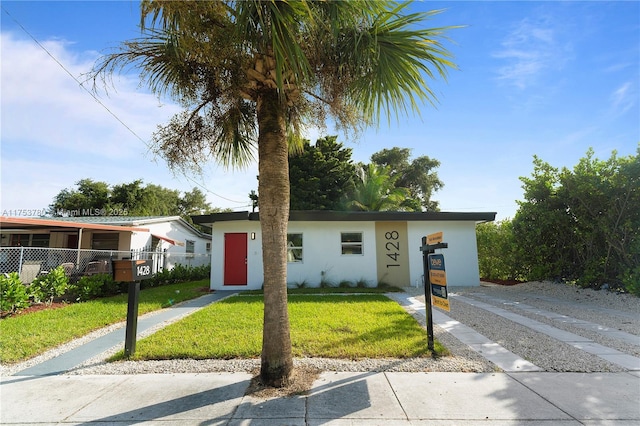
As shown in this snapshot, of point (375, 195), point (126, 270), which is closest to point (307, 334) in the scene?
point (126, 270)

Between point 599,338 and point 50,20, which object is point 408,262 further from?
point 50,20

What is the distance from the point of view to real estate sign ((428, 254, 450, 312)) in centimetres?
470

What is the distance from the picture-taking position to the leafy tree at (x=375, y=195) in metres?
23.0

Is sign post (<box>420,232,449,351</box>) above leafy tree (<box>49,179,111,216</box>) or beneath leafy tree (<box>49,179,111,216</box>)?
beneath

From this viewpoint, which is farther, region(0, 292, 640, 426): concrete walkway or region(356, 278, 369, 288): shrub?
region(356, 278, 369, 288): shrub

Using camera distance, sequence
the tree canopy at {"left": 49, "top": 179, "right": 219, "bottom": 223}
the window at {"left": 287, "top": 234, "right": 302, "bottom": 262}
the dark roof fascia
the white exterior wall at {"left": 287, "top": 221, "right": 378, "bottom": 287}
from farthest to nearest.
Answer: the tree canopy at {"left": 49, "top": 179, "right": 219, "bottom": 223} < the window at {"left": 287, "top": 234, "right": 302, "bottom": 262} < the white exterior wall at {"left": 287, "top": 221, "right": 378, "bottom": 287} < the dark roof fascia

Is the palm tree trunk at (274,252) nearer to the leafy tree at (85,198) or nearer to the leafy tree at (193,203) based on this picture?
the leafy tree at (85,198)

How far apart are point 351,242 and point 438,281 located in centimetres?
832

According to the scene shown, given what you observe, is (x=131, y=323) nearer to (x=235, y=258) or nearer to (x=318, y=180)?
(x=235, y=258)

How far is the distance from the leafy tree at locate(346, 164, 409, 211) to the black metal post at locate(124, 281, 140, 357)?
18741 mm

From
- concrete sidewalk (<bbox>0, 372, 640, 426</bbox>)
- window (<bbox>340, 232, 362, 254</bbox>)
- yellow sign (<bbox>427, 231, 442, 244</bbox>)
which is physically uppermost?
window (<bbox>340, 232, 362, 254</bbox>)

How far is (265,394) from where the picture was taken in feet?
11.4

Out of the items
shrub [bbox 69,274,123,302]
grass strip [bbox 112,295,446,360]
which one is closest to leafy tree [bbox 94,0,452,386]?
grass strip [bbox 112,295,446,360]

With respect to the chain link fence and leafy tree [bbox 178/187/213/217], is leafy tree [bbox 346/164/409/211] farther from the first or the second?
leafy tree [bbox 178/187/213/217]
